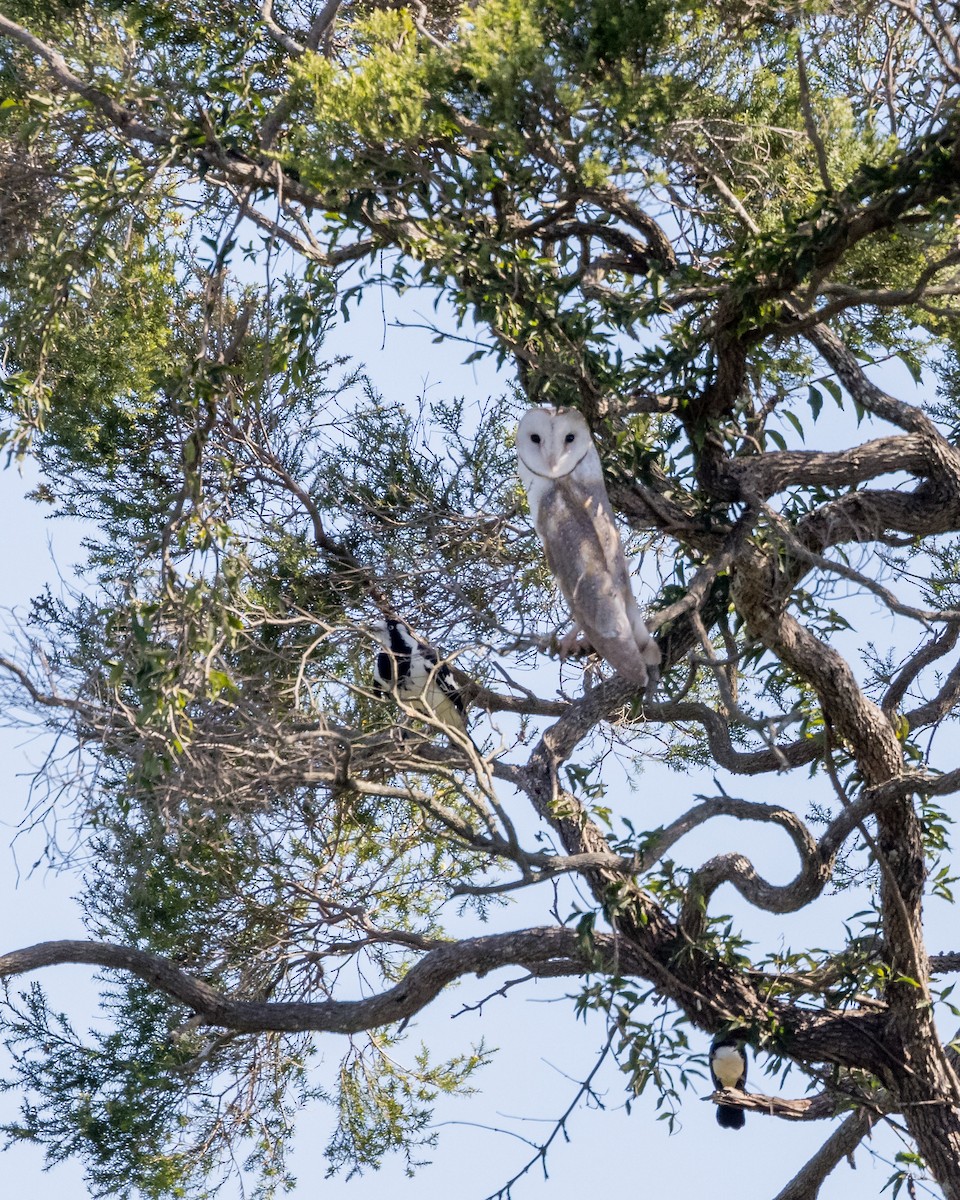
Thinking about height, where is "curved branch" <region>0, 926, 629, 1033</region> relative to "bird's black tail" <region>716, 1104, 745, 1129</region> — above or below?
above

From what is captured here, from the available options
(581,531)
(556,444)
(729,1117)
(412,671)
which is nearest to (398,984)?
(412,671)

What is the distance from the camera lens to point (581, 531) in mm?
4070

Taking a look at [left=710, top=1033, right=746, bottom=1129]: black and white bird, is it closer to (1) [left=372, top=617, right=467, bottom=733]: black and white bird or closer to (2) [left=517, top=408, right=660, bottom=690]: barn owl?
(1) [left=372, top=617, right=467, bottom=733]: black and white bird

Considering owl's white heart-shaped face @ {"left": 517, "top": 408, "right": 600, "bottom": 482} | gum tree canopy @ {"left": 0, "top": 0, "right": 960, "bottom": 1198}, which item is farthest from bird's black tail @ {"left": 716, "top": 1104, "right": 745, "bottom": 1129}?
owl's white heart-shaped face @ {"left": 517, "top": 408, "right": 600, "bottom": 482}

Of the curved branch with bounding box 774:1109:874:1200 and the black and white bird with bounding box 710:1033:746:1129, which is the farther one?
the curved branch with bounding box 774:1109:874:1200

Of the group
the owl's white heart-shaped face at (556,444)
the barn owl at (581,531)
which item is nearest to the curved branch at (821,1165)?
the barn owl at (581,531)

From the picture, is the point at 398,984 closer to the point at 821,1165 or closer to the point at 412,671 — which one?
the point at 412,671

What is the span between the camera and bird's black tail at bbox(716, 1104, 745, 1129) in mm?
5387

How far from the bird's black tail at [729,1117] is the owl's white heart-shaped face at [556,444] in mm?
2596

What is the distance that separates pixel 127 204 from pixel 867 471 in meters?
2.60

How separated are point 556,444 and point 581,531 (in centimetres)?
26

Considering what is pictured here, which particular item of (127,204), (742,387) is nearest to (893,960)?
(742,387)

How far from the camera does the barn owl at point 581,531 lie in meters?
4.05

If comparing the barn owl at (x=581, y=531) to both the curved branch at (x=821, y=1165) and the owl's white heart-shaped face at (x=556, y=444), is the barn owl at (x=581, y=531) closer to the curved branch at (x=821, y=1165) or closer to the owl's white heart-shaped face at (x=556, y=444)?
the owl's white heart-shaped face at (x=556, y=444)
